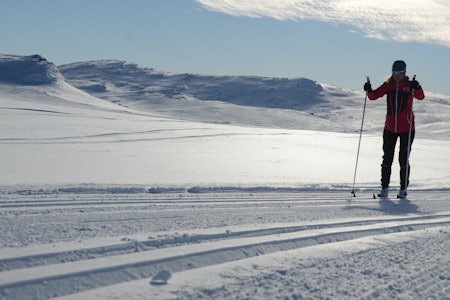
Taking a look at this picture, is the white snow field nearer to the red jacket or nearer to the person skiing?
the person skiing

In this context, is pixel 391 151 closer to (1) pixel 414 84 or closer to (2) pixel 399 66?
(1) pixel 414 84

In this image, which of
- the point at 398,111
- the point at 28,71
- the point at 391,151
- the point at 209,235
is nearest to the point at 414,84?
the point at 398,111

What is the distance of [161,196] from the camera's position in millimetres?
5605

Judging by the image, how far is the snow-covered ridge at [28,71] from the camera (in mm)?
75000

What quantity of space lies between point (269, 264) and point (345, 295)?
1.71 feet

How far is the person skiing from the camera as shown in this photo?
7.23 meters

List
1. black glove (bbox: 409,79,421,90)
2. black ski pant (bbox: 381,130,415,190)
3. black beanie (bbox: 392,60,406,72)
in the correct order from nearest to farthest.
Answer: black glove (bbox: 409,79,421,90) → black beanie (bbox: 392,60,406,72) → black ski pant (bbox: 381,130,415,190)

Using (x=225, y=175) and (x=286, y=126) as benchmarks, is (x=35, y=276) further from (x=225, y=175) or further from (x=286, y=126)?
(x=286, y=126)

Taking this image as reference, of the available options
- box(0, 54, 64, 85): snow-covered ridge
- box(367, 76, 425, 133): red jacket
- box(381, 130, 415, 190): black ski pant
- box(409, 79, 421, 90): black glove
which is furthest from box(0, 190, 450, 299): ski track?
box(0, 54, 64, 85): snow-covered ridge

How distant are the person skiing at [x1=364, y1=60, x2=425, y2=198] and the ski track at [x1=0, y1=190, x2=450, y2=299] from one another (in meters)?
1.44

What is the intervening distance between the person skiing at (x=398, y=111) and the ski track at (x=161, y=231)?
4.72 feet

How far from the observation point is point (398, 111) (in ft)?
24.1

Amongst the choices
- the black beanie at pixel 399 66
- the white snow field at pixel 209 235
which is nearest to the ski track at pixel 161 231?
the white snow field at pixel 209 235

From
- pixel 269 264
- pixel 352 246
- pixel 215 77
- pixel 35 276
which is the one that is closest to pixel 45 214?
pixel 35 276
